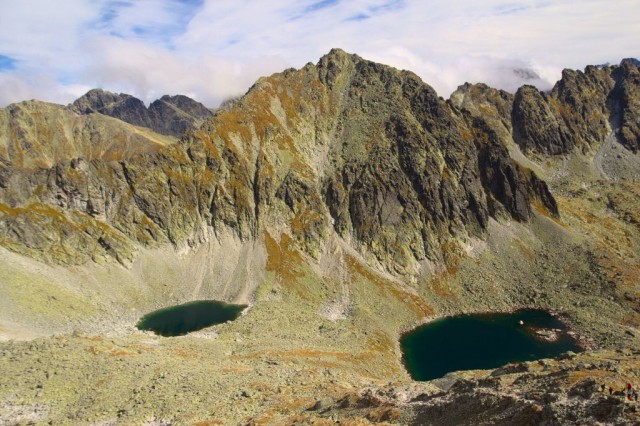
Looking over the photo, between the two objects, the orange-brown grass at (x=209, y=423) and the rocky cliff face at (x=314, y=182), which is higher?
the rocky cliff face at (x=314, y=182)

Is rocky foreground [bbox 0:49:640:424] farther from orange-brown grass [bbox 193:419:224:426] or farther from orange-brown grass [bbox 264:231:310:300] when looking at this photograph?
orange-brown grass [bbox 193:419:224:426]

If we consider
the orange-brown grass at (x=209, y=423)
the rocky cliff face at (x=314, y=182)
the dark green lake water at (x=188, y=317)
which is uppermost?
the rocky cliff face at (x=314, y=182)

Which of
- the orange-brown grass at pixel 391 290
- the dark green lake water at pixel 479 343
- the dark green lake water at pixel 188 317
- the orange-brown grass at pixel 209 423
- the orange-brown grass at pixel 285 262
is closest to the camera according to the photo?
the orange-brown grass at pixel 209 423

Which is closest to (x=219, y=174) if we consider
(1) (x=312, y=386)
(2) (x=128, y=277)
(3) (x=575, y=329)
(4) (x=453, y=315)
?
(2) (x=128, y=277)

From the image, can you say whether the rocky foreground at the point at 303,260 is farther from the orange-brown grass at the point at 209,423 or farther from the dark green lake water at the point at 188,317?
the dark green lake water at the point at 188,317

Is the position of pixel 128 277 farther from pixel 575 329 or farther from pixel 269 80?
pixel 575 329

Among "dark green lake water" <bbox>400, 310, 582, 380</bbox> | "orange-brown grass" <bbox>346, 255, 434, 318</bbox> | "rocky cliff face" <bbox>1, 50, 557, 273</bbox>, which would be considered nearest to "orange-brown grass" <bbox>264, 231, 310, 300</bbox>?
"rocky cliff face" <bbox>1, 50, 557, 273</bbox>

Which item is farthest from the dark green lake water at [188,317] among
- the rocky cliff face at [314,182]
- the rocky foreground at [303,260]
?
the rocky cliff face at [314,182]
